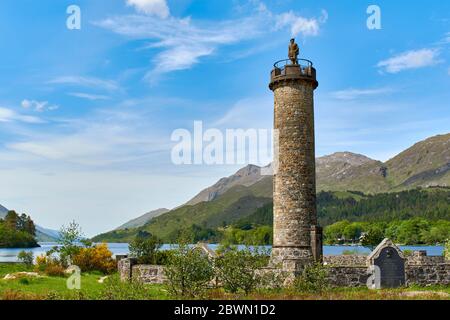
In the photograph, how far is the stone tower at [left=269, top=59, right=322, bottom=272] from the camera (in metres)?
32.2

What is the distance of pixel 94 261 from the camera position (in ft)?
138

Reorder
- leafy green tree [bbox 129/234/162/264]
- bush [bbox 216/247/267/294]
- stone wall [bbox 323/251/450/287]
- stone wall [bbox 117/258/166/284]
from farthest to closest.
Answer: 1. leafy green tree [bbox 129/234/162/264]
2. stone wall [bbox 117/258/166/284]
3. stone wall [bbox 323/251/450/287]
4. bush [bbox 216/247/267/294]

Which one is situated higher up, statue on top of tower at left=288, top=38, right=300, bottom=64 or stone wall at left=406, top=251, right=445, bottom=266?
statue on top of tower at left=288, top=38, right=300, bottom=64

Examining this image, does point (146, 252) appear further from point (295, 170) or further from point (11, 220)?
point (11, 220)

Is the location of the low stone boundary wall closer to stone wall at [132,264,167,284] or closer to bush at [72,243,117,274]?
stone wall at [132,264,167,284]

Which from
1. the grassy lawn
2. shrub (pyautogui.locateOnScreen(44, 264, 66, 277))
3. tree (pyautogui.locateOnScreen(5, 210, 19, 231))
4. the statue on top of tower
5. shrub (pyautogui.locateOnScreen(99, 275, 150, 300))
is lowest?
shrub (pyautogui.locateOnScreen(44, 264, 66, 277))

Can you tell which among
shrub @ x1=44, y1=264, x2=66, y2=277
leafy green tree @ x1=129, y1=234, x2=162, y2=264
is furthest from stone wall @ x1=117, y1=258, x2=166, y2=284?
shrub @ x1=44, y1=264, x2=66, y2=277

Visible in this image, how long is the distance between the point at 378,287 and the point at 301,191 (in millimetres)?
7716

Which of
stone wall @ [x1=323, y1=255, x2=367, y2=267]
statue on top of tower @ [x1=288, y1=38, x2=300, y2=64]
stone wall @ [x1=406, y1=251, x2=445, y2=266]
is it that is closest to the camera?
statue on top of tower @ [x1=288, y1=38, x2=300, y2=64]

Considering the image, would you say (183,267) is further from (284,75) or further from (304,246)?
(284,75)

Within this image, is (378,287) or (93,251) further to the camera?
(93,251)

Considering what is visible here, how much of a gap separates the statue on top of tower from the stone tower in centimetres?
63
